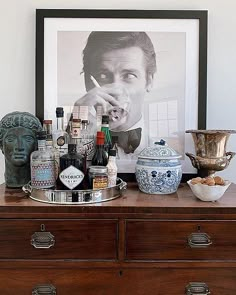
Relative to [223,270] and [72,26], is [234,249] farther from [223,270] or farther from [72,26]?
[72,26]

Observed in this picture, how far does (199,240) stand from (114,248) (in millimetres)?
293

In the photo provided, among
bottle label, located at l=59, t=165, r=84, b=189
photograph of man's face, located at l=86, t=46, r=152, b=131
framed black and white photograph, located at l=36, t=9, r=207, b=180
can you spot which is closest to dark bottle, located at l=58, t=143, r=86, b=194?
bottle label, located at l=59, t=165, r=84, b=189

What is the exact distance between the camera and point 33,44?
1.56 meters

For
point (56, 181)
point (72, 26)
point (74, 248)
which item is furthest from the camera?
point (72, 26)

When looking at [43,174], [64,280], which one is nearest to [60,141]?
[43,174]

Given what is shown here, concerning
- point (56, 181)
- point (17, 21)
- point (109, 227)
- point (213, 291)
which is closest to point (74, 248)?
point (109, 227)

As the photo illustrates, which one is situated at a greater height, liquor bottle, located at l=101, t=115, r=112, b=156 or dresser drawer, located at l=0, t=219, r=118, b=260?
liquor bottle, located at l=101, t=115, r=112, b=156

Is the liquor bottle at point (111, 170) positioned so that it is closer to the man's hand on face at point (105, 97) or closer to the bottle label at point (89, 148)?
the bottle label at point (89, 148)

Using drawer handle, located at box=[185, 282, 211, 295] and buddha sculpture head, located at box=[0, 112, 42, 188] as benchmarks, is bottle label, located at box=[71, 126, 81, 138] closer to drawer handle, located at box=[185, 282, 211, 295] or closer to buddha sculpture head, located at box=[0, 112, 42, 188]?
buddha sculpture head, located at box=[0, 112, 42, 188]

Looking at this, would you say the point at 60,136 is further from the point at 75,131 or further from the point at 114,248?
the point at 114,248

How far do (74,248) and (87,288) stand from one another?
0.15 metres

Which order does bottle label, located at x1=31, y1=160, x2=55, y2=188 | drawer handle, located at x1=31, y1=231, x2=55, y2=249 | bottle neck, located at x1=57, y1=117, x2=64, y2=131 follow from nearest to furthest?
1. drawer handle, located at x1=31, y1=231, x2=55, y2=249
2. bottle label, located at x1=31, y1=160, x2=55, y2=188
3. bottle neck, located at x1=57, y1=117, x2=64, y2=131

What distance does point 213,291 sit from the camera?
1172 millimetres

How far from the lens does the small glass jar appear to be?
1236 mm
